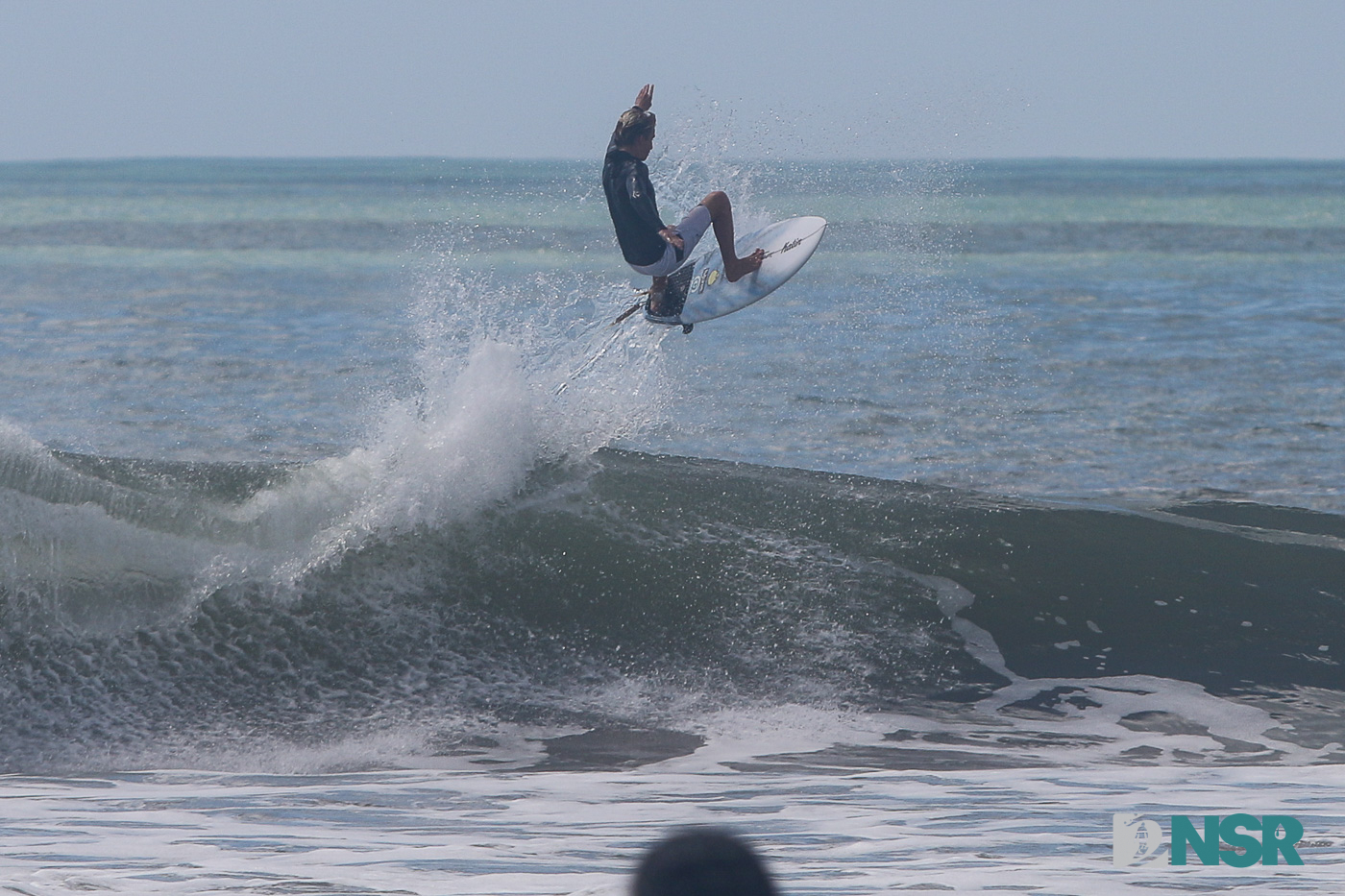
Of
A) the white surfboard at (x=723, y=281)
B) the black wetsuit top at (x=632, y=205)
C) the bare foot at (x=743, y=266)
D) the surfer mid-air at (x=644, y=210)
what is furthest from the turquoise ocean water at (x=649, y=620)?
the black wetsuit top at (x=632, y=205)

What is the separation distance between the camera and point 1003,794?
245 inches

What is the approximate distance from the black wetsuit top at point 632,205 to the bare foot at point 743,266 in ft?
2.76

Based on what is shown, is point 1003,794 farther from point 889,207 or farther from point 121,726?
point 889,207

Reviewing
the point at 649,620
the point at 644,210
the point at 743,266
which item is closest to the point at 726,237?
the point at 743,266

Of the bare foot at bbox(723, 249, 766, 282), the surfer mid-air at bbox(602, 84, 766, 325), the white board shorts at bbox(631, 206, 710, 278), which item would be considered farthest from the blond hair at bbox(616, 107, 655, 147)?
the bare foot at bbox(723, 249, 766, 282)

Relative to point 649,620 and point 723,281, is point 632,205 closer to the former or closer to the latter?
point 723,281

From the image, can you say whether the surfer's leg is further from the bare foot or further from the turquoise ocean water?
the turquoise ocean water

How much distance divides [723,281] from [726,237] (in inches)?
20.9

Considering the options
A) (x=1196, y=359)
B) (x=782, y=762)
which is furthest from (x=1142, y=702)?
(x=1196, y=359)

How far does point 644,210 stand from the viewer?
27.4 feet

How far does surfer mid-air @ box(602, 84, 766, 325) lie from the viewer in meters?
8.18

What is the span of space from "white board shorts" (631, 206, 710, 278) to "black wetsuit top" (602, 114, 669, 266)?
0.07m

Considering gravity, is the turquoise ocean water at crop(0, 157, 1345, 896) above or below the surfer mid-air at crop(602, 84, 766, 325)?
below

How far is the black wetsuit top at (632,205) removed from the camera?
8242 mm
